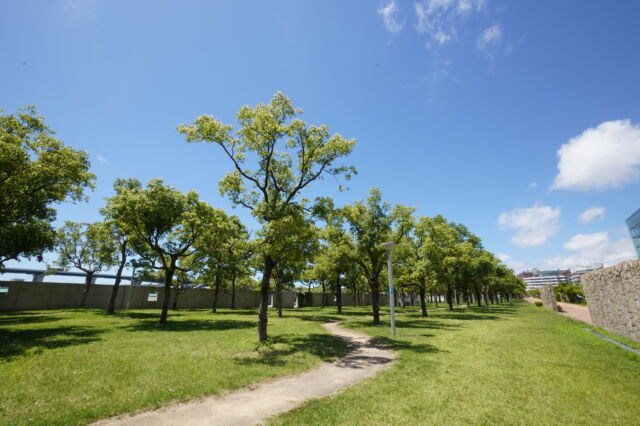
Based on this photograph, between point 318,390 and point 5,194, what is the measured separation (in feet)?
68.7

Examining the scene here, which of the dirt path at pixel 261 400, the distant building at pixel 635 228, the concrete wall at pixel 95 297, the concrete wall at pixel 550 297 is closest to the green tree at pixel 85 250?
the concrete wall at pixel 95 297

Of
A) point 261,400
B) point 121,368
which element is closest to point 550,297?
point 261,400

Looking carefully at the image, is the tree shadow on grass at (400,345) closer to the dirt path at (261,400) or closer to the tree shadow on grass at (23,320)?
the dirt path at (261,400)

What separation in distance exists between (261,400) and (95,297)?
131 feet

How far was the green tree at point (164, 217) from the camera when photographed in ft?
63.0

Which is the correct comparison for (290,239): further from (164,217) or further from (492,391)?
(164,217)

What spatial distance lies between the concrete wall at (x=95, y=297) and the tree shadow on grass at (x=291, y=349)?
31450 millimetres

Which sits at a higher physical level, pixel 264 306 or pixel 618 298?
pixel 618 298

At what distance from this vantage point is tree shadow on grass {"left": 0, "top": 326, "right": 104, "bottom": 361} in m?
10.6

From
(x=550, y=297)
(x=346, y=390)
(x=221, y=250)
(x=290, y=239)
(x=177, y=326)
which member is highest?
(x=221, y=250)

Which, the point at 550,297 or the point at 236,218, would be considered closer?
the point at 236,218

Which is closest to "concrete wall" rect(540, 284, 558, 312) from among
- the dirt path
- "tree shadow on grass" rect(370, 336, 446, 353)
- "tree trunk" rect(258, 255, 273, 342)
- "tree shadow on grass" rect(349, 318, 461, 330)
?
"tree shadow on grass" rect(349, 318, 461, 330)

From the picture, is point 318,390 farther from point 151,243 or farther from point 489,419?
point 151,243

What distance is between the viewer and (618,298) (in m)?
15.9
